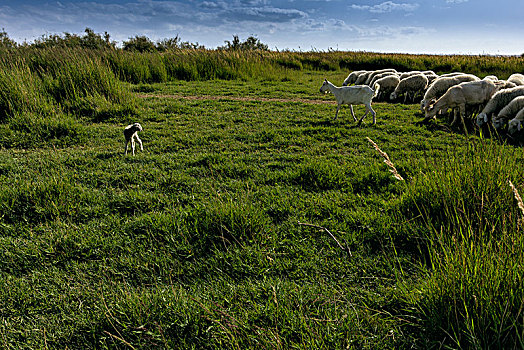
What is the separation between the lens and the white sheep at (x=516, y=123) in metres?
6.92

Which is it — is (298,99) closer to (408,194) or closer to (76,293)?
(408,194)

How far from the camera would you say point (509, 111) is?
7480 mm

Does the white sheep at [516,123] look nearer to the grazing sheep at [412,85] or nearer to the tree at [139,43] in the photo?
the grazing sheep at [412,85]

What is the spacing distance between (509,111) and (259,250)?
771 centimetres

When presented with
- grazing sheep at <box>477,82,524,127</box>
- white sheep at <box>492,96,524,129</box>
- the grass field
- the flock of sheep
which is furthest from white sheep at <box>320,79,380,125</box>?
white sheep at <box>492,96,524,129</box>

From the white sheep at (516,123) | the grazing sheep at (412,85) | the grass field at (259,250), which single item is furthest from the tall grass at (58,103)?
the grazing sheep at (412,85)

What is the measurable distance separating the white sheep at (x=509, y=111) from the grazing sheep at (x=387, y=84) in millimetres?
5805

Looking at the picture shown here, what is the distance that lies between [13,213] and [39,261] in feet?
3.76

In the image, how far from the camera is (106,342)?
2.12m

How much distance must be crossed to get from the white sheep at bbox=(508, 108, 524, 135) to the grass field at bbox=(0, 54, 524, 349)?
3.06 m

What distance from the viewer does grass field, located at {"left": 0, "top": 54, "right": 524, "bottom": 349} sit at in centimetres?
195

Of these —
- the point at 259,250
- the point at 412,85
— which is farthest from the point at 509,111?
the point at 259,250

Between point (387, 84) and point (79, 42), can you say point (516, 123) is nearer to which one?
point (387, 84)

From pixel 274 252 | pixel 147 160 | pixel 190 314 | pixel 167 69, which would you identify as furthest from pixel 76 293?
pixel 167 69
